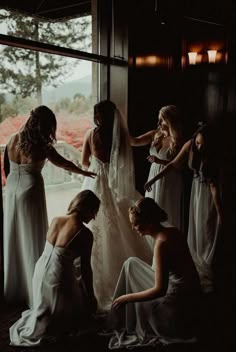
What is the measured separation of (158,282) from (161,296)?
0.09 m

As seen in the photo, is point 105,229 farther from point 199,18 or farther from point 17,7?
point 199,18

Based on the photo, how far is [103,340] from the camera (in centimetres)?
284

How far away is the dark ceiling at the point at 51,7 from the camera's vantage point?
3512mm

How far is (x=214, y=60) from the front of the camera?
5246mm

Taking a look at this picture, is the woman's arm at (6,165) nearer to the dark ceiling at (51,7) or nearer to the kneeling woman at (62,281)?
the kneeling woman at (62,281)

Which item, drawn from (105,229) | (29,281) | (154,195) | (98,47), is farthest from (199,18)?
(29,281)

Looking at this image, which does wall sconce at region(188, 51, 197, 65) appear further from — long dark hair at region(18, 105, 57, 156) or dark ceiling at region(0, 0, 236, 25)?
long dark hair at region(18, 105, 57, 156)

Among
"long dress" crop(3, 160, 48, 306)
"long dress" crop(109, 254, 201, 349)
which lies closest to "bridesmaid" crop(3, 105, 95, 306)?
"long dress" crop(3, 160, 48, 306)

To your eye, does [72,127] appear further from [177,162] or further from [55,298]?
[55,298]

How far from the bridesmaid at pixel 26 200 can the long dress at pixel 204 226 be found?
1386 millimetres

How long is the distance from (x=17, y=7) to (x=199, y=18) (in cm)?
250

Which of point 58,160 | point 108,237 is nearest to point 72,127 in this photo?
point 58,160

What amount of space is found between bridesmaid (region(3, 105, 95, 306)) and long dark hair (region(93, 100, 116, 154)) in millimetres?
410

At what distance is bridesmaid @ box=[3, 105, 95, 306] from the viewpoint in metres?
3.26
